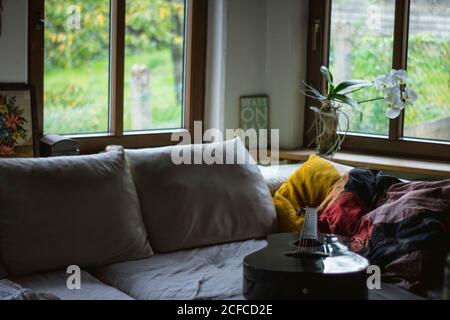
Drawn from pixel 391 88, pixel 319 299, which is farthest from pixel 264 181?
pixel 319 299

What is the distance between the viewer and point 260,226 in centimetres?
336

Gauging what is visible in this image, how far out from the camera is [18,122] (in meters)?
3.49

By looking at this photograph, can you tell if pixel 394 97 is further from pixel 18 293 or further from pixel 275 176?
pixel 18 293

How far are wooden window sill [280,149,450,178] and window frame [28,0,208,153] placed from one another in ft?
1.89

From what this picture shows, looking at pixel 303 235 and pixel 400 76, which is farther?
pixel 400 76

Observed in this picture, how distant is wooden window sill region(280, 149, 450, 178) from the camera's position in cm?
377

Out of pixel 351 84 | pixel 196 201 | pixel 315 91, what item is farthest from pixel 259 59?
pixel 196 201

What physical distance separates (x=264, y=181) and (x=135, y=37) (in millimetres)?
1077

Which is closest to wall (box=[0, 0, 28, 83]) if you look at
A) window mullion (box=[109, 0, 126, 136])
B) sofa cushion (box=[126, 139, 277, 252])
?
window mullion (box=[109, 0, 126, 136])

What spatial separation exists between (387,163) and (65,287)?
72.6 inches

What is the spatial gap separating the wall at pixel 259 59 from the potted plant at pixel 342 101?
188 millimetres
